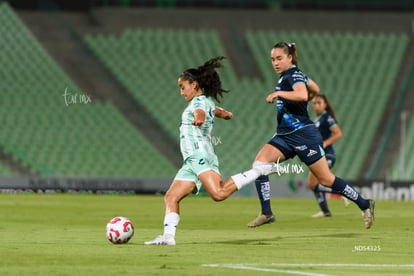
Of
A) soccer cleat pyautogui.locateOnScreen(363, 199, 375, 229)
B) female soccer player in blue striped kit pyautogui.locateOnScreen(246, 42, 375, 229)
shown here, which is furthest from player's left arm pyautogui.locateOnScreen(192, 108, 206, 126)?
soccer cleat pyautogui.locateOnScreen(363, 199, 375, 229)

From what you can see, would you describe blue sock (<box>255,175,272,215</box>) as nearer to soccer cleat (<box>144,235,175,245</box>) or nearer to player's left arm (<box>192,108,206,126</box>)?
soccer cleat (<box>144,235,175,245</box>)

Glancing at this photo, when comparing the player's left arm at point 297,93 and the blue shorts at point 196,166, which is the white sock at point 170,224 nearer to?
the blue shorts at point 196,166

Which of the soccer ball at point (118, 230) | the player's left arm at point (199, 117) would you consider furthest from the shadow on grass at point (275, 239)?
the player's left arm at point (199, 117)

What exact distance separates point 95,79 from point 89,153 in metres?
5.01

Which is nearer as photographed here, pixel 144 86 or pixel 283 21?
pixel 144 86

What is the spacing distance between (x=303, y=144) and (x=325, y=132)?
7.50m

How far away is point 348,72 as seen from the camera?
42688mm

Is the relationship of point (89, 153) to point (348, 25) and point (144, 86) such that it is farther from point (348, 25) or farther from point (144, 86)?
point (348, 25)

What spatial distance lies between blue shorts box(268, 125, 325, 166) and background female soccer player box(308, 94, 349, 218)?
256 inches

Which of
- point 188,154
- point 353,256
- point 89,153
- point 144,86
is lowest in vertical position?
point 353,256

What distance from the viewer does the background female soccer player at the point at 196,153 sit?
512 inches

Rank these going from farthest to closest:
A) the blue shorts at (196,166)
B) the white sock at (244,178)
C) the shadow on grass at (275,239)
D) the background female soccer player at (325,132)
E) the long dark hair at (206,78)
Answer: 1. the background female soccer player at (325,132)
2. the shadow on grass at (275,239)
3. the long dark hair at (206,78)
4. the blue shorts at (196,166)
5. the white sock at (244,178)

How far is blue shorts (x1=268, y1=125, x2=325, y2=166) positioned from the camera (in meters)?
15.0

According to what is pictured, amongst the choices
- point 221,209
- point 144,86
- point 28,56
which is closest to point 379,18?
point 144,86
